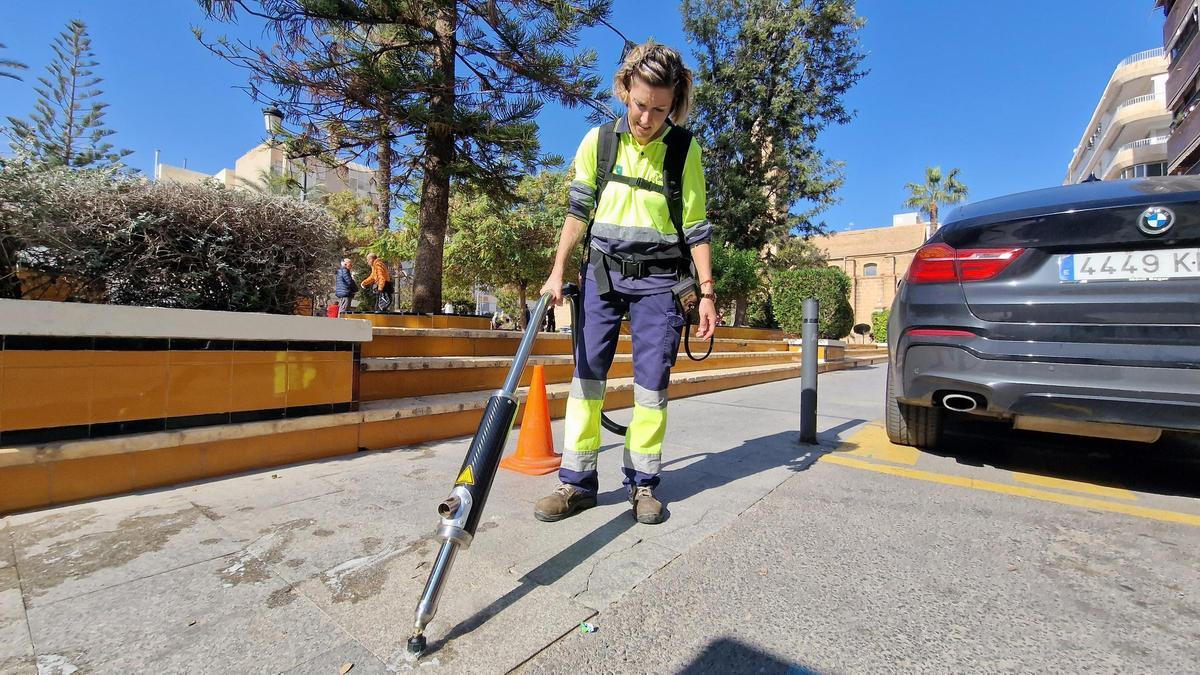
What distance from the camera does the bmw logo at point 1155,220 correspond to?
2092mm

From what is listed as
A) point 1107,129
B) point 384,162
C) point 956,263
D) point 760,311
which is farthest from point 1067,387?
point 1107,129

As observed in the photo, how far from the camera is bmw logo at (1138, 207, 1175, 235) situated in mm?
2092

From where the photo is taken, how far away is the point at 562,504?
81.2 inches

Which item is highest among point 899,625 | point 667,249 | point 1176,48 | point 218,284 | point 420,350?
point 1176,48

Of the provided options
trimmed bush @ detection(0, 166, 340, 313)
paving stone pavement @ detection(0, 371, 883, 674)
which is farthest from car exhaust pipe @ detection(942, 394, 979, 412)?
trimmed bush @ detection(0, 166, 340, 313)

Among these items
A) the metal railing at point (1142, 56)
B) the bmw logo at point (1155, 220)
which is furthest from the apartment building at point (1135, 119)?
the bmw logo at point (1155, 220)

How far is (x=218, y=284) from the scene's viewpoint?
2.62 metres

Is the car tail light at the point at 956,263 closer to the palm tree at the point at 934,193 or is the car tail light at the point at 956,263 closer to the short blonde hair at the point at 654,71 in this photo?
the short blonde hair at the point at 654,71

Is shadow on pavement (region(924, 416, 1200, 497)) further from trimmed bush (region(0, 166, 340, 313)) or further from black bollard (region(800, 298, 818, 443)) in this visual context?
trimmed bush (region(0, 166, 340, 313))

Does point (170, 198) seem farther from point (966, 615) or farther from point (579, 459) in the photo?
Result: point (966, 615)

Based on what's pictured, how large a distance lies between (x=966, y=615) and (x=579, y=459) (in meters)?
1.38

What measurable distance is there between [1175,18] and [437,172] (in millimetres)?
32750

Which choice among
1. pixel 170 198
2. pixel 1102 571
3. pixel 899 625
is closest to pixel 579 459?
pixel 899 625

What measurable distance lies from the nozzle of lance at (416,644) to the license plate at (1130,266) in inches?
116
